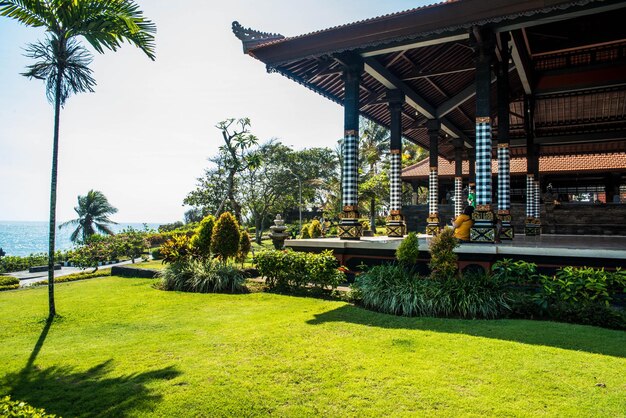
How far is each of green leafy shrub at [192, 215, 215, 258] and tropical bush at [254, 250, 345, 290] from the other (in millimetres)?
2897

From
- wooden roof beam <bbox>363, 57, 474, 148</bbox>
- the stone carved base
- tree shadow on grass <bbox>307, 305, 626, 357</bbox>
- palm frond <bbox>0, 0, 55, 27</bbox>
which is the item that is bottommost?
tree shadow on grass <bbox>307, 305, 626, 357</bbox>

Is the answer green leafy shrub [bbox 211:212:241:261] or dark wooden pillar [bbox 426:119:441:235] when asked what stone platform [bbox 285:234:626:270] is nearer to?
green leafy shrub [bbox 211:212:241:261]

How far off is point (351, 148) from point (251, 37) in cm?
410

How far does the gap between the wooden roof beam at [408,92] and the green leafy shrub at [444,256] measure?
6.50 metres

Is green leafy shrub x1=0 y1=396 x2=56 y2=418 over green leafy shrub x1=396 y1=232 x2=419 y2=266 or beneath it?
beneath

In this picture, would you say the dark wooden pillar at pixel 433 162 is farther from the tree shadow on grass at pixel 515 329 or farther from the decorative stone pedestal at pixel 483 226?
the tree shadow on grass at pixel 515 329

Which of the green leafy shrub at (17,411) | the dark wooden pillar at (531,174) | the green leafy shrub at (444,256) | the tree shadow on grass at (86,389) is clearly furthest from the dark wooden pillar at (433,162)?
the green leafy shrub at (17,411)

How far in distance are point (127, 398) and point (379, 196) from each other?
116 feet

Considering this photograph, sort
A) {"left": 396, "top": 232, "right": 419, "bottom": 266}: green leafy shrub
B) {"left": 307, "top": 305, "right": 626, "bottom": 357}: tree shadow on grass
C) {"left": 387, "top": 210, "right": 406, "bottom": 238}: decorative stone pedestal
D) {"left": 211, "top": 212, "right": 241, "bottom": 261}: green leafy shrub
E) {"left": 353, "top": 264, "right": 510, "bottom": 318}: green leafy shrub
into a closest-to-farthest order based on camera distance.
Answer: {"left": 307, "top": 305, "right": 626, "bottom": 357}: tree shadow on grass, {"left": 353, "top": 264, "right": 510, "bottom": 318}: green leafy shrub, {"left": 396, "top": 232, "right": 419, "bottom": 266}: green leafy shrub, {"left": 211, "top": 212, "right": 241, "bottom": 261}: green leafy shrub, {"left": 387, "top": 210, "right": 406, "bottom": 238}: decorative stone pedestal

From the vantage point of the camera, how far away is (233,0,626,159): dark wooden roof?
29.3 feet

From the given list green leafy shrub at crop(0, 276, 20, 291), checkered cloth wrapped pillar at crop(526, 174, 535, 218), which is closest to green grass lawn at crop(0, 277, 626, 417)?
green leafy shrub at crop(0, 276, 20, 291)

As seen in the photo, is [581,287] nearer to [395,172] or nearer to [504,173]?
[504,173]

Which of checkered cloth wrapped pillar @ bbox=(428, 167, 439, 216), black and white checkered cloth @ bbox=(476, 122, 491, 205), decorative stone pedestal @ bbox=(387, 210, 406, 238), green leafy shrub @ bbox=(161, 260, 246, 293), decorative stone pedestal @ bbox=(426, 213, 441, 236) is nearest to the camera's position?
black and white checkered cloth @ bbox=(476, 122, 491, 205)

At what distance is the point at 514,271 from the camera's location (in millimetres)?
8062
